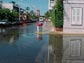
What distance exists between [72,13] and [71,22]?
1.05 metres

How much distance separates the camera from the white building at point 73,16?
33.8 meters

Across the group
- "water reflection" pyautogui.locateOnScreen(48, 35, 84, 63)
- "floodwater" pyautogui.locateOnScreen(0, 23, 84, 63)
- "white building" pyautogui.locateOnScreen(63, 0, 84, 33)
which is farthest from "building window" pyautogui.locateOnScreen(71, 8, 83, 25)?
"water reflection" pyautogui.locateOnScreen(48, 35, 84, 63)

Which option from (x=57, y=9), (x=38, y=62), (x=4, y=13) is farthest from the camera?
(x=4, y=13)

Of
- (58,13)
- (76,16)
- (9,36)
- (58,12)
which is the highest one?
(58,12)

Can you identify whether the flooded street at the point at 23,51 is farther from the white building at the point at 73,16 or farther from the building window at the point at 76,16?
the building window at the point at 76,16

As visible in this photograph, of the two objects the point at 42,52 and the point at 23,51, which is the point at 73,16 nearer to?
the point at 23,51

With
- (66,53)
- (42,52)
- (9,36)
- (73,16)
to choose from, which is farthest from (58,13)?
(66,53)

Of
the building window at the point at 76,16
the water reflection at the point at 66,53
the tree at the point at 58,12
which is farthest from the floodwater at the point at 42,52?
the tree at the point at 58,12

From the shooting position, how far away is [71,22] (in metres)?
34.1

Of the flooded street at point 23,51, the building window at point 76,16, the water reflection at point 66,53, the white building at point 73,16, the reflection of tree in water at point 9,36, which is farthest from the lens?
the building window at point 76,16

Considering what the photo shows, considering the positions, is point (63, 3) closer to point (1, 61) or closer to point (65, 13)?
point (65, 13)

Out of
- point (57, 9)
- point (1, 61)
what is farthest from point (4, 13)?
point (1, 61)

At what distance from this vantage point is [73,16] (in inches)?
1353

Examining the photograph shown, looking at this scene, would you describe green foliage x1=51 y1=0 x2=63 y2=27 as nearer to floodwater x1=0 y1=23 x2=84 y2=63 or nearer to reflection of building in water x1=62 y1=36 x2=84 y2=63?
floodwater x1=0 y1=23 x2=84 y2=63
